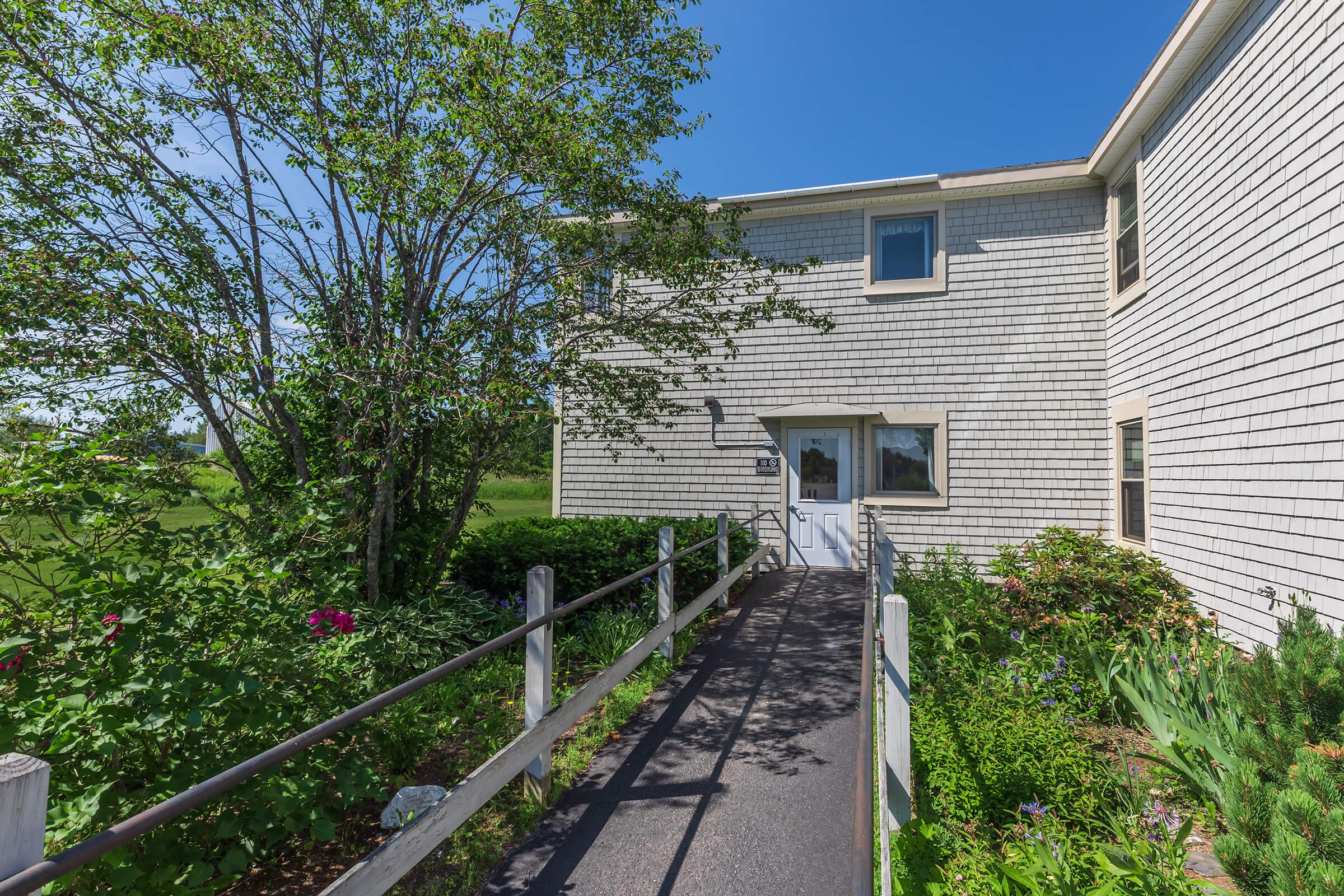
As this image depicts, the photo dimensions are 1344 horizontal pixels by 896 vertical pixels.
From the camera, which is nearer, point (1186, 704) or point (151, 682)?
point (151, 682)

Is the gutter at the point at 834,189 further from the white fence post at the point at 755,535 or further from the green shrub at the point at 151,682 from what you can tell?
the green shrub at the point at 151,682

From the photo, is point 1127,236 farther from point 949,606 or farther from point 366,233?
point 366,233

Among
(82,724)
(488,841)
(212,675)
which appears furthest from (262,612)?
(488,841)

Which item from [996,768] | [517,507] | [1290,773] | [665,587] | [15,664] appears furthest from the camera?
[517,507]

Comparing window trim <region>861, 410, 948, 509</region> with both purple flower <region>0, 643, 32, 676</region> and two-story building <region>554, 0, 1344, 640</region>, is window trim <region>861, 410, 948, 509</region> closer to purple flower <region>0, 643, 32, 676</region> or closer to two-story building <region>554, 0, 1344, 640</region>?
two-story building <region>554, 0, 1344, 640</region>

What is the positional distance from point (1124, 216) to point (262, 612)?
9476 mm

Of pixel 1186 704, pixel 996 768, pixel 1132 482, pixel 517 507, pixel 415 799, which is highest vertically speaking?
pixel 1132 482

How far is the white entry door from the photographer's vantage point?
902 centimetres

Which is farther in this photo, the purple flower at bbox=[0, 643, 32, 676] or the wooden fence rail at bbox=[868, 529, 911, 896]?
the wooden fence rail at bbox=[868, 529, 911, 896]

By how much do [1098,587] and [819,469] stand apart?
3.83 m

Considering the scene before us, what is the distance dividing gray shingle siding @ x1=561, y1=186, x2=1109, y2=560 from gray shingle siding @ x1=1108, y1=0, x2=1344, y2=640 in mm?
1282

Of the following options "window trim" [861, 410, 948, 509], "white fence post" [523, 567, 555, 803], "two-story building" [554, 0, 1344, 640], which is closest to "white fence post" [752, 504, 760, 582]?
"two-story building" [554, 0, 1344, 640]

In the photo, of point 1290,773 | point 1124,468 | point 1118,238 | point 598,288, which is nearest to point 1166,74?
point 1118,238

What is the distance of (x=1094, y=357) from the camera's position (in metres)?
8.02
